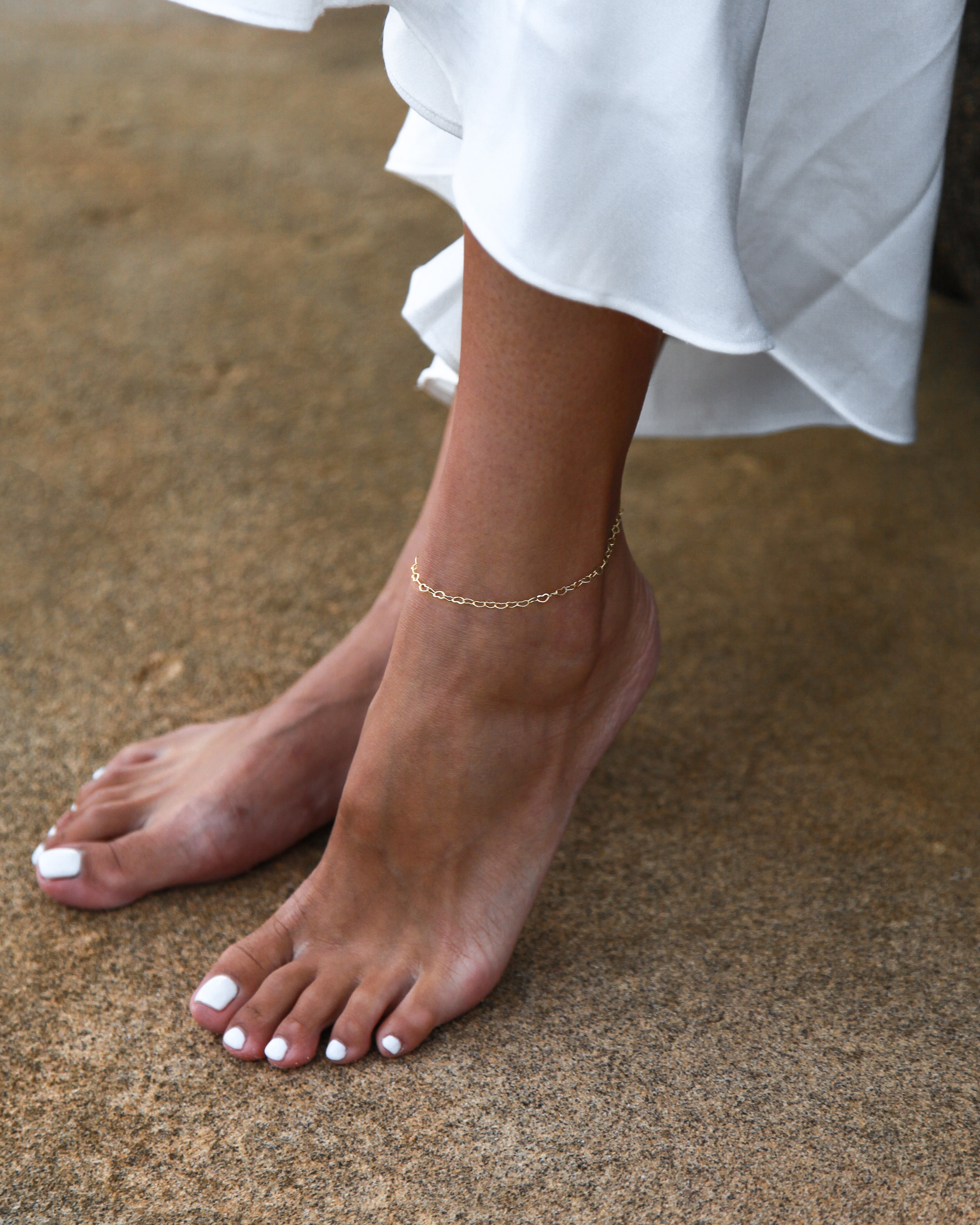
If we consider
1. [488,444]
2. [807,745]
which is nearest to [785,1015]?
[807,745]

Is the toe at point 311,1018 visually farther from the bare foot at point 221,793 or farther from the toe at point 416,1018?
the bare foot at point 221,793

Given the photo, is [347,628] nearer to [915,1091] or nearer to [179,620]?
[179,620]

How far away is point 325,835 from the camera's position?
965 millimetres

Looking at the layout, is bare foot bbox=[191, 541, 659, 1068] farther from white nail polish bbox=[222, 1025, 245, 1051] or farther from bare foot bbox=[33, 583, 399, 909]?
bare foot bbox=[33, 583, 399, 909]

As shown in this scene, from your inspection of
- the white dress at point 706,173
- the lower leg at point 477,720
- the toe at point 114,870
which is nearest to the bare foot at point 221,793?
the toe at point 114,870


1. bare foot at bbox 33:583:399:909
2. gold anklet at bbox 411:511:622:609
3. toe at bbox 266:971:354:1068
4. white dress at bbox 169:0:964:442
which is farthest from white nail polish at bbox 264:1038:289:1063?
white dress at bbox 169:0:964:442

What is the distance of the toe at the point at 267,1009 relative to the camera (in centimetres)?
76

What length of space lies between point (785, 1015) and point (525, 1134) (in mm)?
205

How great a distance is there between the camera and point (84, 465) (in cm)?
141

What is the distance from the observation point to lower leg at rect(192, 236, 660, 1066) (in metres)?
0.71

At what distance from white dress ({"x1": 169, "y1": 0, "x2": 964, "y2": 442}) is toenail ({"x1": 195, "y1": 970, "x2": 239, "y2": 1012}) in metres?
0.51

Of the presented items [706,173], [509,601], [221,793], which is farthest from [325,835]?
[706,173]

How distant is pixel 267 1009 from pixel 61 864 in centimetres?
21

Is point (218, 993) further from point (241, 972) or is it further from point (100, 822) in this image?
point (100, 822)
